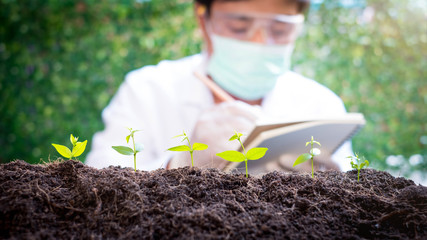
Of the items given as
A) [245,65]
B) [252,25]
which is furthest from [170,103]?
[252,25]

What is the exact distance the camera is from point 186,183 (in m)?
0.49

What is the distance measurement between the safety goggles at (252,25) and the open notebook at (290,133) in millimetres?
941

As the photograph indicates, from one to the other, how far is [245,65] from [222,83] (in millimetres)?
175

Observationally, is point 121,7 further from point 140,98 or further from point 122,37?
point 140,98

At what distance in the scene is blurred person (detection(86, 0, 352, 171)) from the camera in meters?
1.72

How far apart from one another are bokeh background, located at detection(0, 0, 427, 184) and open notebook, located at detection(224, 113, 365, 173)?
68.9 inches

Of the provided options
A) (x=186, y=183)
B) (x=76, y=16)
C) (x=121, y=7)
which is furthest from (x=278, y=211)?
(x=76, y=16)

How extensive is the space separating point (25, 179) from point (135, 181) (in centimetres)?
16

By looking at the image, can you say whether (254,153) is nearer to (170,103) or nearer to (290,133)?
(290,133)

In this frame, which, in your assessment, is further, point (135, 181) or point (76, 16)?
point (76, 16)

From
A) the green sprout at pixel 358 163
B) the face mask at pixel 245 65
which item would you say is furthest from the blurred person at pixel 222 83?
the green sprout at pixel 358 163

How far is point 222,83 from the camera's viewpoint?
6.07 ft

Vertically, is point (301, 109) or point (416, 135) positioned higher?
point (416, 135)

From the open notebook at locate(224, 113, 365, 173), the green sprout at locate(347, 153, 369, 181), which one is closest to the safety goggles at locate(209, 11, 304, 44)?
the open notebook at locate(224, 113, 365, 173)
